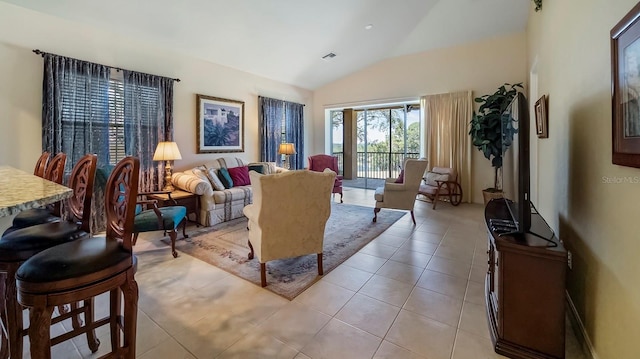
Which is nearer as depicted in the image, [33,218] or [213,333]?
[213,333]

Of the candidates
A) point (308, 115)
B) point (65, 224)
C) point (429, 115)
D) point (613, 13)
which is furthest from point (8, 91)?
point (429, 115)

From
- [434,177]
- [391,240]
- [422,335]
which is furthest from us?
[434,177]

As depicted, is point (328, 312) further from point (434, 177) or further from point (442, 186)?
point (442, 186)

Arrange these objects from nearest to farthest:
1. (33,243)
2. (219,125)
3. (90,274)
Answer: (90,274) → (33,243) → (219,125)

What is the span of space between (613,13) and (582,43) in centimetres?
53

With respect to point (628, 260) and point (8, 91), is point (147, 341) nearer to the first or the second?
point (628, 260)

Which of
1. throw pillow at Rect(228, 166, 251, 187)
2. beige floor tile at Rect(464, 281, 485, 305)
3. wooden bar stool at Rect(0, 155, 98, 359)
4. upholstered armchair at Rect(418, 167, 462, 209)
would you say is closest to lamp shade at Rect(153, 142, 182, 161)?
throw pillow at Rect(228, 166, 251, 187)

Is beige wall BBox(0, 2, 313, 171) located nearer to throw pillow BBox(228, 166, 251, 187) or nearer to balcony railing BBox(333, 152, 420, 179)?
throw pillow BBox(228, 166, 251, 187)

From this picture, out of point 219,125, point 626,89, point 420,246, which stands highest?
point 219,125

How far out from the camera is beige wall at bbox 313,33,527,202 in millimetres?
5328

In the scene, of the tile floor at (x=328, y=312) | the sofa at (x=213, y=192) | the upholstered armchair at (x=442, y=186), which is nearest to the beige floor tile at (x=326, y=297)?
the tile floor at (x=328, y=312)

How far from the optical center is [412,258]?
2953mm

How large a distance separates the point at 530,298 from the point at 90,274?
7.13 feet

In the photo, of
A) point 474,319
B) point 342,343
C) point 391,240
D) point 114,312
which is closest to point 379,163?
point 391,240
